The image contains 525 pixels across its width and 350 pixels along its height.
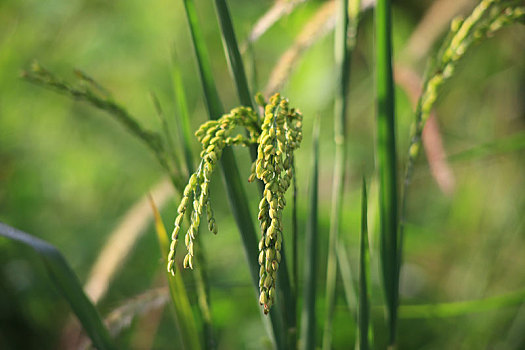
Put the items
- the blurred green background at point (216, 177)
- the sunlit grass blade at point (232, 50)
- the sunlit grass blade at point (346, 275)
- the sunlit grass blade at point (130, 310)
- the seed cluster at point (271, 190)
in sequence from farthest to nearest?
the blurred green background at point (216, 177)
the sunlit grass blade at point (346, 275)
the sunlit grass blade at point (130, 310)
the sunlit grass blade at point (232, 50)
the seed cluster at point (271, 190)

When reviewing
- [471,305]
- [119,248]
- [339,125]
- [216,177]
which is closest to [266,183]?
[339,125]

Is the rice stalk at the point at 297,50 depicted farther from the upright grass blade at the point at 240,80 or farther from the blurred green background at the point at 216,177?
the blurred green background at the point at 216,177

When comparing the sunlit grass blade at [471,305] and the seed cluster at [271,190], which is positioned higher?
the seed cluster at [271,190]

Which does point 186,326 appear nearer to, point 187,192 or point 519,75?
point 187,192

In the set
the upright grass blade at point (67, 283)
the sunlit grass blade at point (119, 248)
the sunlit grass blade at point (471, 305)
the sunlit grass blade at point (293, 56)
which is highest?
the sunlit grass blade at point (293, 56)

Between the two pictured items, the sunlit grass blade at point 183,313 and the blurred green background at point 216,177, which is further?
the blurred green background at point 216,177

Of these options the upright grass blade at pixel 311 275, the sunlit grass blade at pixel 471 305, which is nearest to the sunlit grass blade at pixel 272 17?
the upright grass blade at pixel 311 275
